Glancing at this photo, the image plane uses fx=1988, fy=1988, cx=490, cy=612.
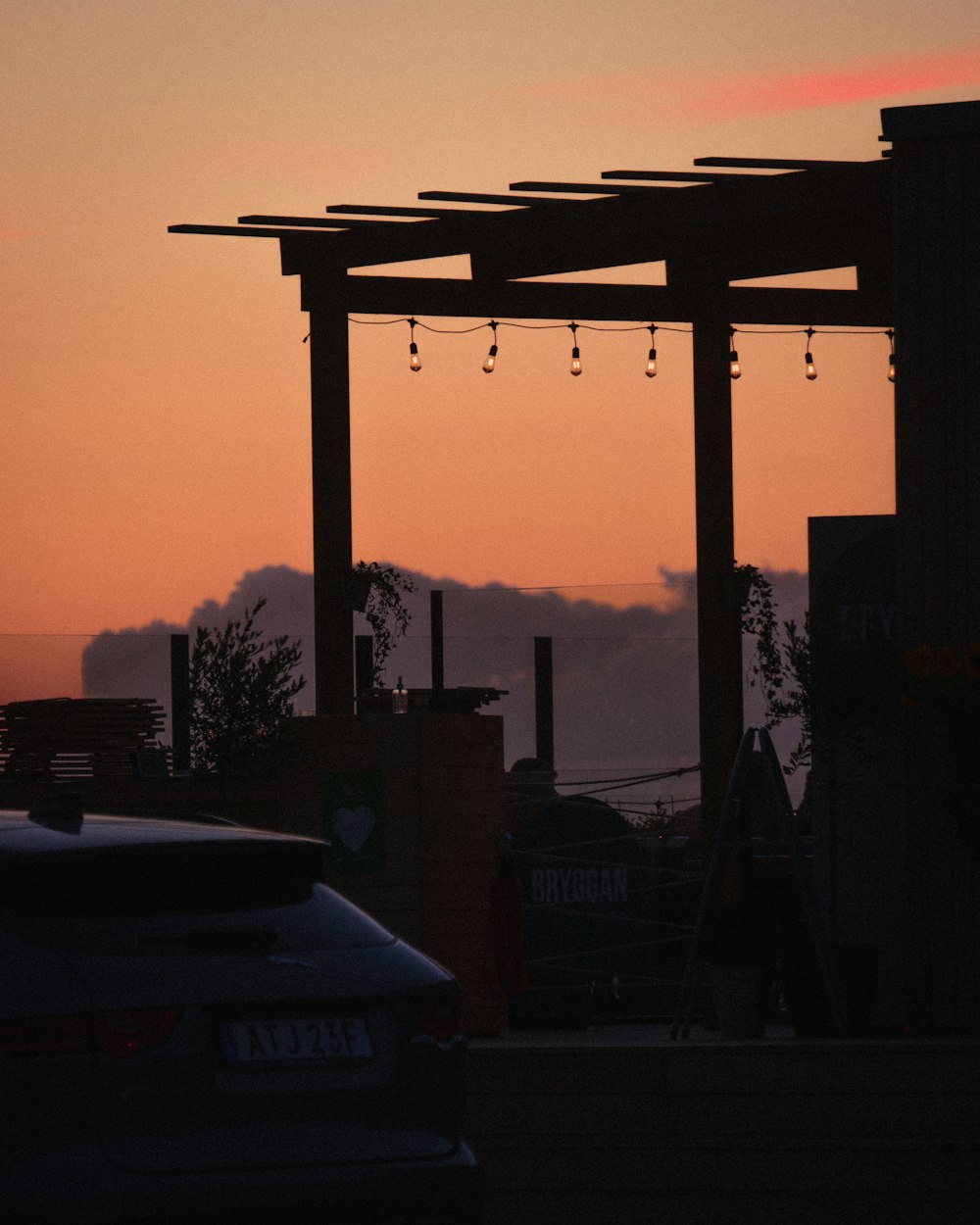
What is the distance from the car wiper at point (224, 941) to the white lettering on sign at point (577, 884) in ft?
23.0

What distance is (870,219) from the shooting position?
12344 millimetres

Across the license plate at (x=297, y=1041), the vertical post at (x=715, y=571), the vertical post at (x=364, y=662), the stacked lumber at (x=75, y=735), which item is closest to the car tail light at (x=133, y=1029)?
the license plate at (x=297, y=1041)

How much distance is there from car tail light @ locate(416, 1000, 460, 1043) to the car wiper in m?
0.38

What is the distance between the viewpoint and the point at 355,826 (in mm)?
9953

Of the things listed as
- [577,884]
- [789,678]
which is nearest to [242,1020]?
[789,678]

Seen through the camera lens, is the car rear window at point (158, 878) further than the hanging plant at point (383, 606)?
No

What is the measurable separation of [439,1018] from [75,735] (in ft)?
31.5

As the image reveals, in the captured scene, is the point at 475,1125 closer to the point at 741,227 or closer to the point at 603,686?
the point at 741,227

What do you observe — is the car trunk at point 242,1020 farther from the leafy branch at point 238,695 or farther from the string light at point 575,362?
the string light at point 575,362

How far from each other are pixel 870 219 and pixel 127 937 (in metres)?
9.33

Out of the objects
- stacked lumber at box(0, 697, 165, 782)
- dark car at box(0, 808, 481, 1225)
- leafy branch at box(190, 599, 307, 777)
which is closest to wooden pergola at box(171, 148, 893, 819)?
stacked lumber at box(0, 697, 165, 782)

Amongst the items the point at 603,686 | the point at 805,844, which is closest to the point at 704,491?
the point at 603,686

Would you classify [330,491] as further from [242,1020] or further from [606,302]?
[242,1020]

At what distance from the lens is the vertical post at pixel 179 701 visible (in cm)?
1256
